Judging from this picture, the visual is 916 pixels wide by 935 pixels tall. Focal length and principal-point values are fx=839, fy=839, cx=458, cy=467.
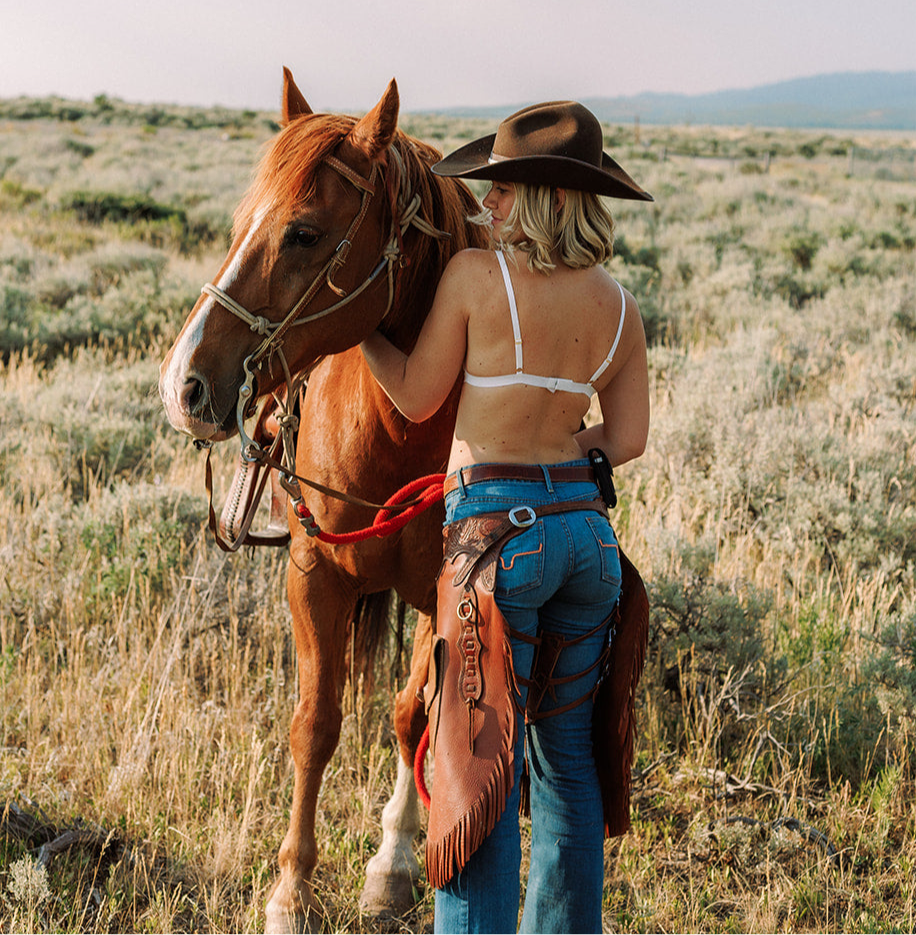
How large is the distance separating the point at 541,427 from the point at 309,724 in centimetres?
149

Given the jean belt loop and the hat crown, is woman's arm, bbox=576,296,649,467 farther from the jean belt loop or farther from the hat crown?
the hat crown

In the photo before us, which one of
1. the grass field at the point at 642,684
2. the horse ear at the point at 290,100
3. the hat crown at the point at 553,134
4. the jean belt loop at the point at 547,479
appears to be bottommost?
the grass field at the point at 642,684

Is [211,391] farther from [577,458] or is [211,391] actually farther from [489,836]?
[489,836]

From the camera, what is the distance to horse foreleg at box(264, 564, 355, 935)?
280 centimetres

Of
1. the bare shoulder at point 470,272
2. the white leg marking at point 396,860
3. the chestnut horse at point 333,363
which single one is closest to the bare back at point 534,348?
the bare shoulder at point 470,272

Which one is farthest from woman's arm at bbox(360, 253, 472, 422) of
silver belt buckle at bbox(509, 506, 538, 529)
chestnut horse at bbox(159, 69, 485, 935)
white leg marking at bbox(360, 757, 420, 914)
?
white leg marking at bbox(360, 757, 420, 914)

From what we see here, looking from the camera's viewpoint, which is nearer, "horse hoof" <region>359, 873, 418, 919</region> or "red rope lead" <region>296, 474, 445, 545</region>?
"red rope lead" <region>296, 474, 445, 545</region>

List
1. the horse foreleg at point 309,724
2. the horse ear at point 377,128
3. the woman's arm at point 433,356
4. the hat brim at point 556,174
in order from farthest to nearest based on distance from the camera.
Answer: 1. the horse foreleg at point 309,724
2. the horse ear at point 377,128
3. the woman's arm at point 433,356
4. the hat brim at point 556,174

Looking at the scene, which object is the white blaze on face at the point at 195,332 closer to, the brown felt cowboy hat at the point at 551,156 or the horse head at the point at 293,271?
the horse head at the point at 293,271

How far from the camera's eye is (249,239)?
6.75 ft

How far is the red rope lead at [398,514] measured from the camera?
237 centimetres

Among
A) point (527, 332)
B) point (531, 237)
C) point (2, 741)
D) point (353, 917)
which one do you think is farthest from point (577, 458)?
point (2, 741)

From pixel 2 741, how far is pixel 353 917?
5.39ft

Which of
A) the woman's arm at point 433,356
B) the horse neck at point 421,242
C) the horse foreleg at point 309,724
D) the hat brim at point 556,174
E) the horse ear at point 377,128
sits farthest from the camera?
the horse foreleg at point 309,724
